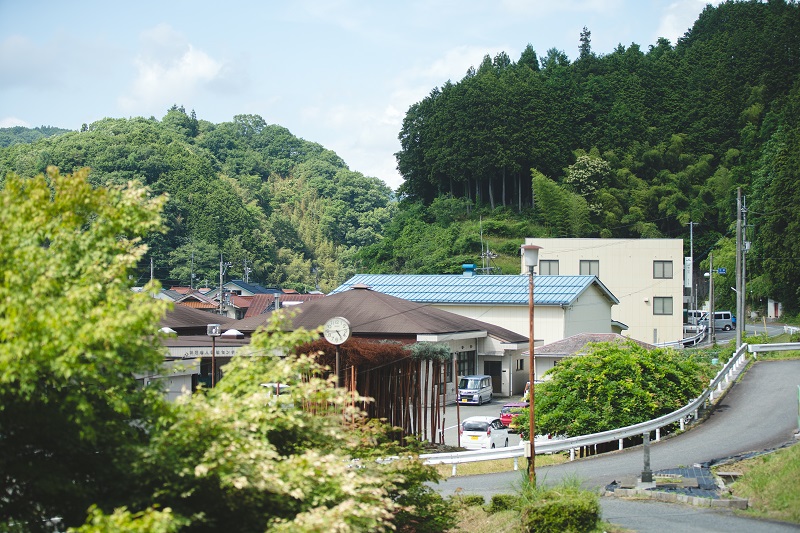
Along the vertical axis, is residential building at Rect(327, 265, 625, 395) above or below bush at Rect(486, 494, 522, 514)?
above

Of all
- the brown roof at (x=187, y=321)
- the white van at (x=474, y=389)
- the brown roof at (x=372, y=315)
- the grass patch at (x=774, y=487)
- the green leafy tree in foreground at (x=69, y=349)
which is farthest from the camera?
the white van at (x=474, y=389)

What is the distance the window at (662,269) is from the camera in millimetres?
56281

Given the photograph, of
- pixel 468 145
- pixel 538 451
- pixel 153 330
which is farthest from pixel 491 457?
pixel 468 145

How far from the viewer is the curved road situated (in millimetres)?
14539

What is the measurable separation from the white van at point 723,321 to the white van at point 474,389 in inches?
1480

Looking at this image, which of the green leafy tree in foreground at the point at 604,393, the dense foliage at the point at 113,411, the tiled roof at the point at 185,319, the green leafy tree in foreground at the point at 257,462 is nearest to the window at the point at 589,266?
the tiled roof at the point at 185,319

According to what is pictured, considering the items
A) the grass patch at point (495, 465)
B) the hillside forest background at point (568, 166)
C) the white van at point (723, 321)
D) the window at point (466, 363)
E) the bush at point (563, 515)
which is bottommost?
the grass patch at point (495, 465)

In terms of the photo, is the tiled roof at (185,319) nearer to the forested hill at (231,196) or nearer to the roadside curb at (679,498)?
the roadside curb at (679,498)

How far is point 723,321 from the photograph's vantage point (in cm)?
7262

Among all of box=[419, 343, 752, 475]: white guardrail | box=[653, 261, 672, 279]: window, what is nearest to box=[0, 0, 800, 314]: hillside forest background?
box=[653, 261, 672, 279]: window

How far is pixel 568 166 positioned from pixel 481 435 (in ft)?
217

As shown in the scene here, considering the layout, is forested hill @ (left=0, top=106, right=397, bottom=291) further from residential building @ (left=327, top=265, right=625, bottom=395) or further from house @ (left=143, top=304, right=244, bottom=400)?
house @ (left=143, top=304, right=244, bottom=400)

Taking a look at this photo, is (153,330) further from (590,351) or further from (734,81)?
(734,81)

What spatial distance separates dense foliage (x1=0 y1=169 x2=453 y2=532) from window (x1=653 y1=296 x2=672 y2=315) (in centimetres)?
4982
